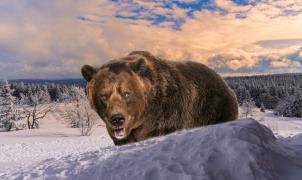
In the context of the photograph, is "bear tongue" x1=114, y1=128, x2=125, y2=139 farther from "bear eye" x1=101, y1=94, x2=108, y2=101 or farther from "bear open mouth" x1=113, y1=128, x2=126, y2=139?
"bear eye" x1=101, y1=94, x2=108, y2=101

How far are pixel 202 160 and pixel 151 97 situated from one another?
270 centimetres

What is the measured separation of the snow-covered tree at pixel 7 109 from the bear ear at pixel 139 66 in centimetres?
4884

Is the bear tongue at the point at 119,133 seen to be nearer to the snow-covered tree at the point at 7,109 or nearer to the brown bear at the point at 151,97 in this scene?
the brown bear at the point at 151,97

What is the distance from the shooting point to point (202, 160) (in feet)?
7.99

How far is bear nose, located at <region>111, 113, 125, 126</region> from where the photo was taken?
181 inches

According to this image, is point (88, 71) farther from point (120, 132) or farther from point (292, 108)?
point (292, 108)

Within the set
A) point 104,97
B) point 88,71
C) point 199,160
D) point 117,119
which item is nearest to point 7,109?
point 88,71

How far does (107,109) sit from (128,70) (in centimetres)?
69

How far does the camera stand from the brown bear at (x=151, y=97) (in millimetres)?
4766

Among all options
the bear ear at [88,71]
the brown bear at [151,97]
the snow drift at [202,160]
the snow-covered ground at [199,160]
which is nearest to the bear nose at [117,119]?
the brown bear at [151,97]

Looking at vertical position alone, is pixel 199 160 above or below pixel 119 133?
above

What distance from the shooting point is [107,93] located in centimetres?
475

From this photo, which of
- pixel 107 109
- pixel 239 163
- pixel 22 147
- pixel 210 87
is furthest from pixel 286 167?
pixel 22 147

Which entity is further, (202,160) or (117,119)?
(117,119)
